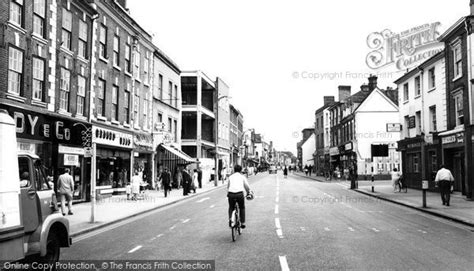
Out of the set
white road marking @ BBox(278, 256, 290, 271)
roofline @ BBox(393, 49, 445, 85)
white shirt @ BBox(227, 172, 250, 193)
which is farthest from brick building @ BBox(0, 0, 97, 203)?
roofline @ BBox(393, 49, 445, 85)

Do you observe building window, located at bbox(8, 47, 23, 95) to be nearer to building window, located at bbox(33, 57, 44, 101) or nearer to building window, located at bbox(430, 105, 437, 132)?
building window, located at bbox(33, 57, 44, 101)

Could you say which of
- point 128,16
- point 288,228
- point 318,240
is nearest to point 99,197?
point 128,16

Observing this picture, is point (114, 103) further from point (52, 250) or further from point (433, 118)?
point (433, 118)

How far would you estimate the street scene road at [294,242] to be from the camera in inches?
313

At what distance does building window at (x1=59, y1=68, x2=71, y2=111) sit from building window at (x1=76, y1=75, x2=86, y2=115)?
0.97m

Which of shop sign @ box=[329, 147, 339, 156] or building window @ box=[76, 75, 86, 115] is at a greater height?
building window @ box=[76, 75, 86, 115]

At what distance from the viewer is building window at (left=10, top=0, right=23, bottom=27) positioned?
15.5 metres

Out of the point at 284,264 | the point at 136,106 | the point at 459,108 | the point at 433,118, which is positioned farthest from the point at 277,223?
the point at 433,118

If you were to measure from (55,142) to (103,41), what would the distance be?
758cm

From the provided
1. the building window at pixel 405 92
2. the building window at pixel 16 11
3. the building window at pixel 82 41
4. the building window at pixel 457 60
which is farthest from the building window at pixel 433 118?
the building window at pixel 16 11

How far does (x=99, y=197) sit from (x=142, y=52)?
36.4 ft

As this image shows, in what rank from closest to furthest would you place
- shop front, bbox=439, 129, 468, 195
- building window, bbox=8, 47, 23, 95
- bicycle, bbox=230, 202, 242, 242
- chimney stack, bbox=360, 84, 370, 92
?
bicycle, bbox=230, 202, 242, 242 < building window, bbox=8, 47, 23, 95 < shop front, bbox=439, 129, 468, 195 < chimney stack, bbox=360, 84, 370, 92

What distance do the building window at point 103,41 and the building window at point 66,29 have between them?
3019mm

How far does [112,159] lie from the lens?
24.3m
